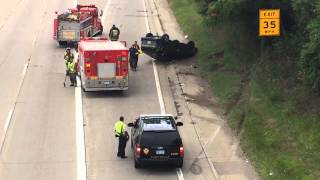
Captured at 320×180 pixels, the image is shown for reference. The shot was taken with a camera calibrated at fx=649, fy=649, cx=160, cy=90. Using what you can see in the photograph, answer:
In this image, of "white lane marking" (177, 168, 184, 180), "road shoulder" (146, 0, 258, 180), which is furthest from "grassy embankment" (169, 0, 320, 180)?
"white lane marking" (177, 168, 184, 180)

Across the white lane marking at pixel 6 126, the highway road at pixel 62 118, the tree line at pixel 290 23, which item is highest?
the tree line at pixel 290 23

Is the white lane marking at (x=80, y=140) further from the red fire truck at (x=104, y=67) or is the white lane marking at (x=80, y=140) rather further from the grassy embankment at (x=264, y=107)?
the grassy embankment at (x=264, y=107)

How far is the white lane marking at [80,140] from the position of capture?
75.3 ft

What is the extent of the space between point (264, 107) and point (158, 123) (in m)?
6.62

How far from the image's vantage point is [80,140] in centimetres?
2598

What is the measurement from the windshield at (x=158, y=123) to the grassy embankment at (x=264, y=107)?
3425mm

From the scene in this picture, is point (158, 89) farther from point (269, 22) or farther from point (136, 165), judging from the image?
point (136, 165)

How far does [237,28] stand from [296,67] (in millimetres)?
9059

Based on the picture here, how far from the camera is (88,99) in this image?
3173cm

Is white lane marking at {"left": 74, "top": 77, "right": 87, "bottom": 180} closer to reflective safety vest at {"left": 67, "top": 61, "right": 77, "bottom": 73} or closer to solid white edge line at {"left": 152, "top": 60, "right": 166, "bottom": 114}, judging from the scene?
reflective safety vest at {"left": 67, "top": 61, "right": 77, "bottom": 73}

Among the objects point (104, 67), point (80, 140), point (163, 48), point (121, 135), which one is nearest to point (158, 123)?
point (121, 135)

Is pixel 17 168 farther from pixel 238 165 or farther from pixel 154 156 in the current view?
pixel 238 165

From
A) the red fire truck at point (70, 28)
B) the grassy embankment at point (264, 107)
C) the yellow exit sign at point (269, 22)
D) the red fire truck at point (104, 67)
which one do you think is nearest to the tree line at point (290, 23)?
the grassy embankment at point (264, 107)

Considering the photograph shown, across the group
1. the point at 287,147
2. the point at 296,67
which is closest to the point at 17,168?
the point at 287,147
